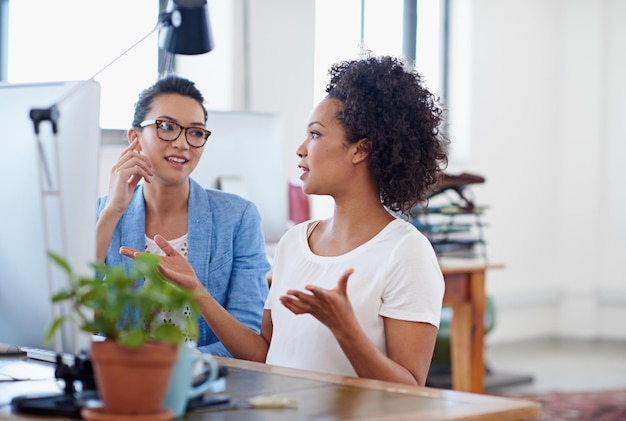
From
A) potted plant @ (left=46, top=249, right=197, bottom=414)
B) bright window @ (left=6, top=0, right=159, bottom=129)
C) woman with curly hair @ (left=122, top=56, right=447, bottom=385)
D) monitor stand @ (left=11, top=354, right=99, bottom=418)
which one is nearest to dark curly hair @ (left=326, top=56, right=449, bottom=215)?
woman with curly hair @ (left=122, top=56, right=447, bottom=385)

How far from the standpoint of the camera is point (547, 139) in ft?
23.1

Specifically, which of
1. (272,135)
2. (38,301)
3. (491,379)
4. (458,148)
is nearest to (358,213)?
(38,301)

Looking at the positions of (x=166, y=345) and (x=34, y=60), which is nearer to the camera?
(x=166, y=345)

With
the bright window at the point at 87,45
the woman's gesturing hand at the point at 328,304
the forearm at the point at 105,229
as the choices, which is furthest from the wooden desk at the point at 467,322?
the woman's gesturing hand at the point at 328,304

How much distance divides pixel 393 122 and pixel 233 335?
20.4 inches

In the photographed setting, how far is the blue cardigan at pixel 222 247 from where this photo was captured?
220 cm

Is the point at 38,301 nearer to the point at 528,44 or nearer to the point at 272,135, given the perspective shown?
the point at 272,135

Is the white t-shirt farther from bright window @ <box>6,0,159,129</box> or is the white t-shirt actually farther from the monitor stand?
bright window @ <box>6,0,159,129</box>

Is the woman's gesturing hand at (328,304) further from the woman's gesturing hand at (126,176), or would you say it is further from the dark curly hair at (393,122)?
the woman's gesturing hand at (126,176)

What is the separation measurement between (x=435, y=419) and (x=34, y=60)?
3.40 metres

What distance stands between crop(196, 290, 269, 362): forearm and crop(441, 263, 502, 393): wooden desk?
6.48ft

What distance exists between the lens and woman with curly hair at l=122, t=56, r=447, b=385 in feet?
5.61

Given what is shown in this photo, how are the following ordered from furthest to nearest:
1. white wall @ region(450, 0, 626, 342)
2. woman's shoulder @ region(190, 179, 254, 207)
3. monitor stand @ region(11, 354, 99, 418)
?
white wall @ region(450, 0, 626, 342)
woman's shoulder @ region(190, 179, 254, 207)
monitor stand @ region(11, 354, 99, 418)

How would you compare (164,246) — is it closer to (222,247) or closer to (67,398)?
(222,247)
